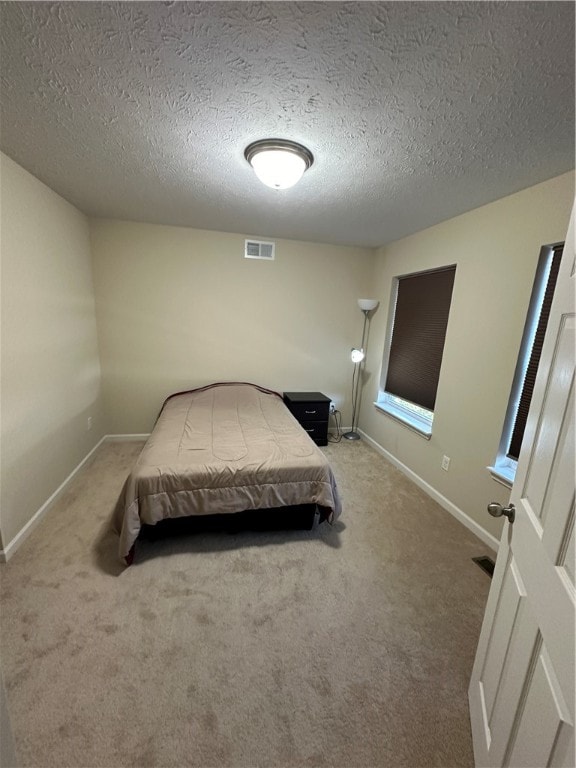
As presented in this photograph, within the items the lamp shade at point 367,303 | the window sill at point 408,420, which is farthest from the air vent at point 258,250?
the window sill at point 408,420

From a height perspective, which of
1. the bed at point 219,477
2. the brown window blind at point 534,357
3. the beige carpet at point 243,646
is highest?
the brown window blind at point 534,357

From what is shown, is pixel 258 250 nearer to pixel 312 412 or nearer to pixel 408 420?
pixel 312 412

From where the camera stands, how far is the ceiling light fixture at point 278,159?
5.30 feet

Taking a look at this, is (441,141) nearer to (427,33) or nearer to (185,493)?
(427,33)

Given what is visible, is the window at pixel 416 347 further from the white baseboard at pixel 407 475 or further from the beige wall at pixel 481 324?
the white baseboard at pixel 407 475

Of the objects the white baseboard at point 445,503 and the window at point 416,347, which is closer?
the white baseboard at point 445,503

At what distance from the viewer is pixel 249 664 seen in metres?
1.37

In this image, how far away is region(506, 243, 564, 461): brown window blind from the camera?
6.16 feet

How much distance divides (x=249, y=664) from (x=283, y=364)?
2892 mm

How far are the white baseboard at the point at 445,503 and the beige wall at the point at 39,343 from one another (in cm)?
307

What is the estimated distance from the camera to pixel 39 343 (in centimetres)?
219

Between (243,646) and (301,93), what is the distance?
240 centimetres

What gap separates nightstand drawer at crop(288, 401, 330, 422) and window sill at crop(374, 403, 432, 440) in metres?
0.61

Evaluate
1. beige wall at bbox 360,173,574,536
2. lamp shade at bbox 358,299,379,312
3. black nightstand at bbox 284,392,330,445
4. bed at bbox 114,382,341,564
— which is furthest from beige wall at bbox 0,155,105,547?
beige wall at bbox 360,173,574,536
